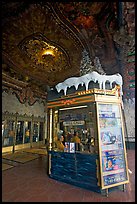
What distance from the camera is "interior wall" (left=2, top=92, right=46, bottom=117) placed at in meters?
7.80

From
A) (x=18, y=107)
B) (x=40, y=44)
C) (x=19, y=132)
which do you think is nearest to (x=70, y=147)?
(x=40, y=44)

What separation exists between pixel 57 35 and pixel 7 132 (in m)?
6.35

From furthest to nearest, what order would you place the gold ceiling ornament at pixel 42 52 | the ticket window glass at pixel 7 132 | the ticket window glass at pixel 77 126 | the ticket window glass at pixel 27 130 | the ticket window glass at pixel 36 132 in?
1. the ticket window glass at pixel 36 132
2. the ticket window glass at pixel 27 130
3. the ticket window glass at pixel 7 132
4. the gold ceiling ornament at pixel 42 52
5. the ticket window glass at pixel 77 126

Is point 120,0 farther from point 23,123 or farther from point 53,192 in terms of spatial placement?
point 23,123

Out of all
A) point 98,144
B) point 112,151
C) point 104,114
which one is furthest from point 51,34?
point 112,151

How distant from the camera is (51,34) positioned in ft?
13.4

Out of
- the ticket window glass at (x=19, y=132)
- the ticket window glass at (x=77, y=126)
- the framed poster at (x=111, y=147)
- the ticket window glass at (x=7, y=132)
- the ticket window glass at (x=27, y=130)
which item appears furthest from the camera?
the ticket window glass at (x=27, y=130)

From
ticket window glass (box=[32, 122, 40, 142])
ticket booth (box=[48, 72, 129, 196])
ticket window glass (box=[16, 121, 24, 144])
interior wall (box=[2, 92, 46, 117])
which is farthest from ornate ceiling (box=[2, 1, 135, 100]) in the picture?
ticket window glass (box=[32, 122, 40, 142])

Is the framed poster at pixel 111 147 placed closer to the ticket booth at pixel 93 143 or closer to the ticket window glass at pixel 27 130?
the ticket booth at pixel 93 143

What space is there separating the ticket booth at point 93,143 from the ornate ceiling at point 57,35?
1489mm

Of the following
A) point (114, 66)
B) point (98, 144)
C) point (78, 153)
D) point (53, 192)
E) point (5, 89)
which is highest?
point (114, 66)

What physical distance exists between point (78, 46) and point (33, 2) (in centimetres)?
203

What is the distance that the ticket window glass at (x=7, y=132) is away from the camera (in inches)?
298

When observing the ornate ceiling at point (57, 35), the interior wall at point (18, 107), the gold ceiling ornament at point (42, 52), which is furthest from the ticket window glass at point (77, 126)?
the interior wall at point (18, 107)
